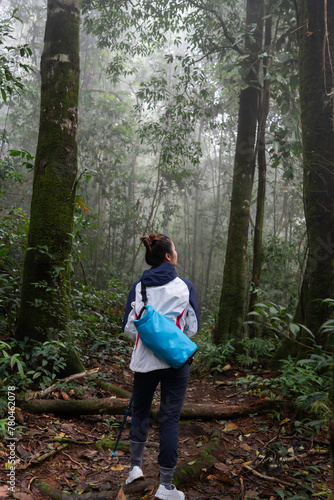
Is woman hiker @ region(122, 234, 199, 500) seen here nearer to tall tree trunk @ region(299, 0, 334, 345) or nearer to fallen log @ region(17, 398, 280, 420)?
fallen log @ region(17, 398, 280, 420)

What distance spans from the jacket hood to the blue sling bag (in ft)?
0.75

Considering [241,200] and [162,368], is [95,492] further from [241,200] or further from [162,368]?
[241,200]

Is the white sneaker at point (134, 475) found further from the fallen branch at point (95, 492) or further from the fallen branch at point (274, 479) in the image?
the fallen branch at point (274, 479)

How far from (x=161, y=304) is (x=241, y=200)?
4739mm

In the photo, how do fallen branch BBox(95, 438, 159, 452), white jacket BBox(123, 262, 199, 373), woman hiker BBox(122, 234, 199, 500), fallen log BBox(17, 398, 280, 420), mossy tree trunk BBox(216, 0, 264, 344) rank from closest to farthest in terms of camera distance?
woman hiker BBox(122, 234, 199, 500) → white jacket BBox(123, 262, 199, 373) → fallen branch BBox(95, 438, 159, 452) → fallen log BBox(17, 398, 280, 420) → mossy tree trunk BBox(216, 0, 264, 344)

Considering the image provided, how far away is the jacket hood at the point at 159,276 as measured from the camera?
273 cm

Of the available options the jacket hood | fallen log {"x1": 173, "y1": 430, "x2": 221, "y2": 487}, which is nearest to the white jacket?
the jacket hood

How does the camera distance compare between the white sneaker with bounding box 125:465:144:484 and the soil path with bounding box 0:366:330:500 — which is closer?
the soil path with bounding box 0:366:330:500

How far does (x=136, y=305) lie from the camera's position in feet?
8.99

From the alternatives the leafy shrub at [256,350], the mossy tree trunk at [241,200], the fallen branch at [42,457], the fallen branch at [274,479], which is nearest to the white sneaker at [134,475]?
the fallen branch at [42,457]

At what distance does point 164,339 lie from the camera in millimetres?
2508

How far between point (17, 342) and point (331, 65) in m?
4.78

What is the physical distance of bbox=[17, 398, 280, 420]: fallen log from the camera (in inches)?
145

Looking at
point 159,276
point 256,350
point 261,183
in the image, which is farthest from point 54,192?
point 261,183
